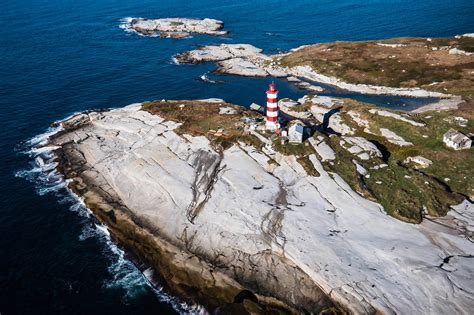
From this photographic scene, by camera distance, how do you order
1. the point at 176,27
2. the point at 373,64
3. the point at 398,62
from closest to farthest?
the point at 398,62 → the point at 373,64 → the point at 176,27

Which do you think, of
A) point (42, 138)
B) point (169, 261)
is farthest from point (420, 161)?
point (42, 138)

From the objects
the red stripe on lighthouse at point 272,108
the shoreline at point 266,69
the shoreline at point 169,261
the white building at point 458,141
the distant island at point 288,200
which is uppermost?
the red stripe on lighthouse at point 272,108

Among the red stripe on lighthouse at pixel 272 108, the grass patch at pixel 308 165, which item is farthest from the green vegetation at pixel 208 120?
the grass patch at pixel 308 165

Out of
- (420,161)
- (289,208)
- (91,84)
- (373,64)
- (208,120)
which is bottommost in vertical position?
Result: (91,84)

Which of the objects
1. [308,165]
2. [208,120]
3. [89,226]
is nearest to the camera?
[308,165]

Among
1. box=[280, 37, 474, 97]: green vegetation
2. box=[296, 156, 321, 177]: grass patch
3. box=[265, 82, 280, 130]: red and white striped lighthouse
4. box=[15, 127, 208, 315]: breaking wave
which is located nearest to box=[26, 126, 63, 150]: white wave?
box=[15, 127, 208, 315]: breaking wave

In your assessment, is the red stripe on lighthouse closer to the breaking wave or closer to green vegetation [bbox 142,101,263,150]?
green vegetation [bbox 142,101,263,150]

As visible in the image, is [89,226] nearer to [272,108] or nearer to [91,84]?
[272,108]

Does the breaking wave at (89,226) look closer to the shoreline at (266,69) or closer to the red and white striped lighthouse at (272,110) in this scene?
the red and white striped lighthouse at (272,110)
